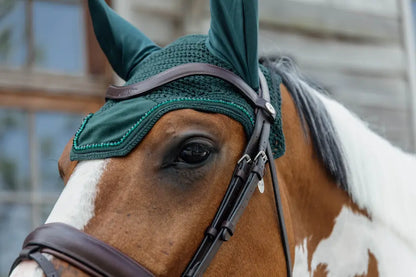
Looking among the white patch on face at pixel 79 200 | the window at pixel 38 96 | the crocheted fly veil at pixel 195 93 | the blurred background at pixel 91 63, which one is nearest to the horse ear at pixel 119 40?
the crocheted fly veil at pixel 195 93

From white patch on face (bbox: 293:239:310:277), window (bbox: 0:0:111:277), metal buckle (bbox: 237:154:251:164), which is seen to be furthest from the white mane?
window (bbox: 0:0:111:277)

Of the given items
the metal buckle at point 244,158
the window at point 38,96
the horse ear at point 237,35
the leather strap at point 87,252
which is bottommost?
the window at point 38,96

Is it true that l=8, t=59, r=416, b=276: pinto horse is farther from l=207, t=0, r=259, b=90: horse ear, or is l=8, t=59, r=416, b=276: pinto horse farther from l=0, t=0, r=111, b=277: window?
l=0, t=0, r=111, b=277: window

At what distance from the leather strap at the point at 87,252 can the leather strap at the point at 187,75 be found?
0.35 metres

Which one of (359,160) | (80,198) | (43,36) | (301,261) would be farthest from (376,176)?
(43,36)

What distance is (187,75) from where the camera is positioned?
→ 1262 millimetres

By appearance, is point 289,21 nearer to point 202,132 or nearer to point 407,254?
point 407,254

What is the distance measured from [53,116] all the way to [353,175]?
7.05 feet

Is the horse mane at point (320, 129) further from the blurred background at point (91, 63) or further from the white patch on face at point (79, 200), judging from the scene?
the blurred background at point (91, 63)

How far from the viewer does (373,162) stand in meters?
1.46

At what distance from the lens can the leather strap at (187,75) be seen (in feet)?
4.11

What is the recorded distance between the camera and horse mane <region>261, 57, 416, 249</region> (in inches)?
56.3

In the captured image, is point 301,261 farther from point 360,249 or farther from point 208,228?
point 208,228

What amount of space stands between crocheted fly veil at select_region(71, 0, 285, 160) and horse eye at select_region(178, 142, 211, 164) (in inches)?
3.4
